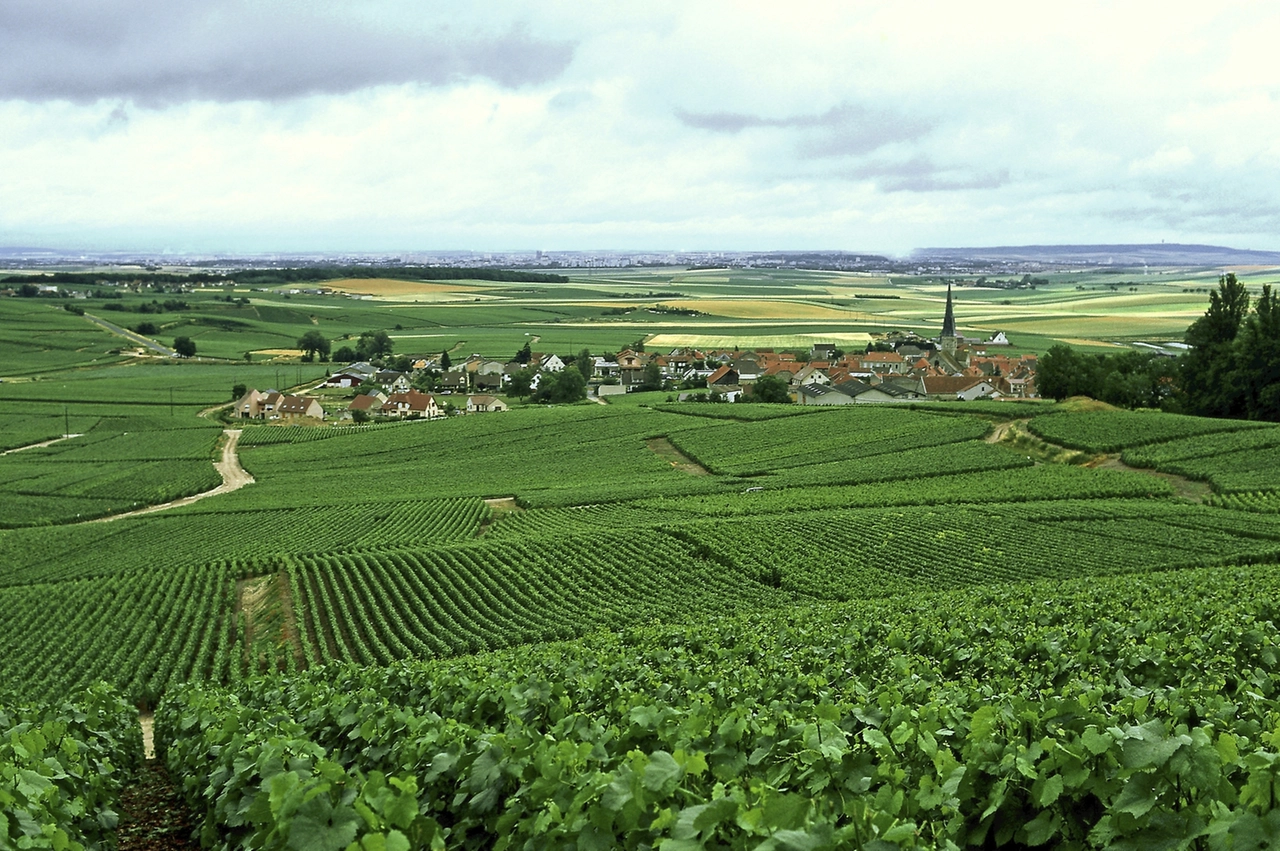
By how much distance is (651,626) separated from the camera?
2689cm

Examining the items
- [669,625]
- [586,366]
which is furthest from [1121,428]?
[586,366]

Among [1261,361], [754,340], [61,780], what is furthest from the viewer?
[754,340]

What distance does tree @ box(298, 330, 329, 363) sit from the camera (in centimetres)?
14438

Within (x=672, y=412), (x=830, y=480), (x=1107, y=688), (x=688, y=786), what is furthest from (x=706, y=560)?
(x=672, y=412)

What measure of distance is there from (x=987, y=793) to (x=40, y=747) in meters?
8.46

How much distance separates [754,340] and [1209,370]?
95.0m

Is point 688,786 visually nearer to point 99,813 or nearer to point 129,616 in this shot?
point 99,813

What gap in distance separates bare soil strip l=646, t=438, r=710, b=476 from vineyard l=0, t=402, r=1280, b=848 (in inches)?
28.6

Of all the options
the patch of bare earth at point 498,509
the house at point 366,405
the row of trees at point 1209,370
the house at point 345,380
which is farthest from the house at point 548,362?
the patch of bare earth at point 498,509

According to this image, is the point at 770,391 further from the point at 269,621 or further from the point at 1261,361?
the point at 269,621

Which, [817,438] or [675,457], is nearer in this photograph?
[675,457]

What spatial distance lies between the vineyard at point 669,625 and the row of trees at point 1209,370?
9.34 metres

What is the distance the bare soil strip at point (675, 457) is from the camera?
202ft

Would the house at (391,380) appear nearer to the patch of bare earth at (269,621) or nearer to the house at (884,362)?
the house at (884,362)
